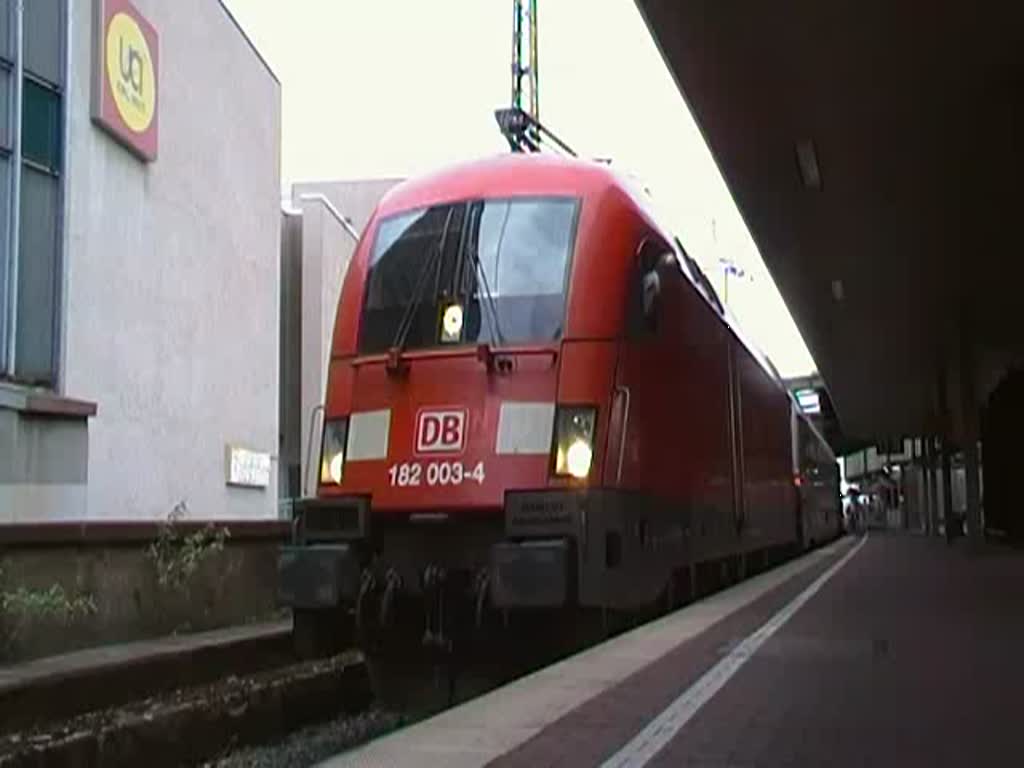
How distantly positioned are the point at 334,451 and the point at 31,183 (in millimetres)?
8535

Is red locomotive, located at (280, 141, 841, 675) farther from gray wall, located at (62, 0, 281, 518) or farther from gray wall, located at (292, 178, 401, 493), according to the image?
gray wall, located at (292, 178, 401, 493)

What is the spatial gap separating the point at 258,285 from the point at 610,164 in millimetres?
16625

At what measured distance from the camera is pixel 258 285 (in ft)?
86.3

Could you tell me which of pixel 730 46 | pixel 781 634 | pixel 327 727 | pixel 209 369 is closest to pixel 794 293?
pixel 209 369

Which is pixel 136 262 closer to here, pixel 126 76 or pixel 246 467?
pixel 126 76

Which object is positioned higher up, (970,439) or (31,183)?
(31,183)

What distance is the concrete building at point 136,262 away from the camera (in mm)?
15805

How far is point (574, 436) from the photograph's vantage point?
9.07 meters

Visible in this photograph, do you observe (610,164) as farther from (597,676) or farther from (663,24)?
(597,676)

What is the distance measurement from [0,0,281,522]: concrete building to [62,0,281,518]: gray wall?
0.05 metres

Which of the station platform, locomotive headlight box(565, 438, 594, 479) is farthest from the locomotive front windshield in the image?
the station platform

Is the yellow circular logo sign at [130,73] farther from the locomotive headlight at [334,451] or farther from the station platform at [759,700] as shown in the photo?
the station platform at [759,700]

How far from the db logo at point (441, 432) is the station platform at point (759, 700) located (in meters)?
1.73

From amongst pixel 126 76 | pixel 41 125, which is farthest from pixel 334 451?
pixel 126 76
